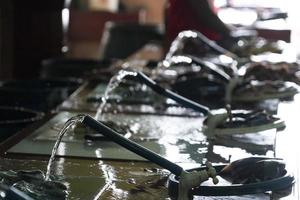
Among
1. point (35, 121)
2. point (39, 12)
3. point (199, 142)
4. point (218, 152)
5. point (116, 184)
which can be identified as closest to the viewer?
point (116, 184)

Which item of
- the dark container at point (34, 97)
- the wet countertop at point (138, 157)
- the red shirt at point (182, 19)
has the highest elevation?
the red shirt at point (182, 19)

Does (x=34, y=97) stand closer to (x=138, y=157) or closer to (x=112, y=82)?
(x=112, y=82)

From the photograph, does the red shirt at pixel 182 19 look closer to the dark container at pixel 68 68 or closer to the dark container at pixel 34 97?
the dark container at pixel 68 68

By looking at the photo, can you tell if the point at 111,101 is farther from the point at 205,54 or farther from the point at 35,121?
the point at 205,54

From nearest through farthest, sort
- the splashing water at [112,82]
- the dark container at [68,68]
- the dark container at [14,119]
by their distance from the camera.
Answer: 1. the dark container at [14,119]
2. the splashing water at [112,82]
3. the dark container at [68,68]

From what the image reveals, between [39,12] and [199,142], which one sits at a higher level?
[39,12]

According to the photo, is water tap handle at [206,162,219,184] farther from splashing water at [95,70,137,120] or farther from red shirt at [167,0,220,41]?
red shirt at [167,0,220,41]

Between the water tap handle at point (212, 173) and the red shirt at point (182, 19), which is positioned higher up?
the red shirt at point (182, 19)

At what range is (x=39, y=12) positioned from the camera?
4.20 meters

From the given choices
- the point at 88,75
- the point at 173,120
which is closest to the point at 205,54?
the point at 88,75

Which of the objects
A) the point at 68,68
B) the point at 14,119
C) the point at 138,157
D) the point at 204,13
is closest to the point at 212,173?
the point at 138,157

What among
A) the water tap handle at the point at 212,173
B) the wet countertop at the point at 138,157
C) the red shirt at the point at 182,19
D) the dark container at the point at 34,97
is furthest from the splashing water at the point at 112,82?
the red shirt at the point at 182,19

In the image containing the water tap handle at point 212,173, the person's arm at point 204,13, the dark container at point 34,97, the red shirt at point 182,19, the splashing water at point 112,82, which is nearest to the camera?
the water tap handle at point 212,173

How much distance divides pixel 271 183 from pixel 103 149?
0.62 m
